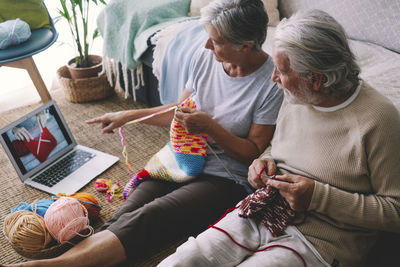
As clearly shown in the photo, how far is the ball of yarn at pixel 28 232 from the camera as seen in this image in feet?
3.82

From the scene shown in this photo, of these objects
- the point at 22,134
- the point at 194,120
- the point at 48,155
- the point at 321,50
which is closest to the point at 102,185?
the point at 48,155

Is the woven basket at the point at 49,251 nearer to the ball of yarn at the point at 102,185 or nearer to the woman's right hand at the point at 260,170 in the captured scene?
the ball of yarn at the point at 102,185

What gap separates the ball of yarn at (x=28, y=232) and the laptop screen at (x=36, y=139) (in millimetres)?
398

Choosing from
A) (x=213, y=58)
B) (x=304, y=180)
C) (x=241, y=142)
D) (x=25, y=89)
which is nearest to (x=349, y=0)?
(x=213, y=58)

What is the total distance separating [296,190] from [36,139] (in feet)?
4.22

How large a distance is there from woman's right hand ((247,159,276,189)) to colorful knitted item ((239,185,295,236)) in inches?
1.4

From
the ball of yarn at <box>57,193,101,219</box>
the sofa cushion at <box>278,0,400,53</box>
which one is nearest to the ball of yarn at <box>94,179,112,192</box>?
the ball of yarn at <box>57,193,101,219</box>

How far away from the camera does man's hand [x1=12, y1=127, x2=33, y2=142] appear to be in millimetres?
1501

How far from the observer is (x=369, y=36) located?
1.76 m

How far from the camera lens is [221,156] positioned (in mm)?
1293

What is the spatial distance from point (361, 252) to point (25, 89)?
2583 mm

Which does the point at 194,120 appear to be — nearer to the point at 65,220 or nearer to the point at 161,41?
the point at 65,220

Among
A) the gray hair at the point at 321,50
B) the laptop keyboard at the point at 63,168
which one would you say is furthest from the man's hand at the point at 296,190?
the laptop keyboard at the point at 63,168

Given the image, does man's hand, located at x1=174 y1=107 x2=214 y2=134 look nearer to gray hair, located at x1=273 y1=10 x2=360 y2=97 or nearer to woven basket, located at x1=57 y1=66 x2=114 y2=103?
gray hair, located at x1=273 y1=10 x2=360 y2=97
